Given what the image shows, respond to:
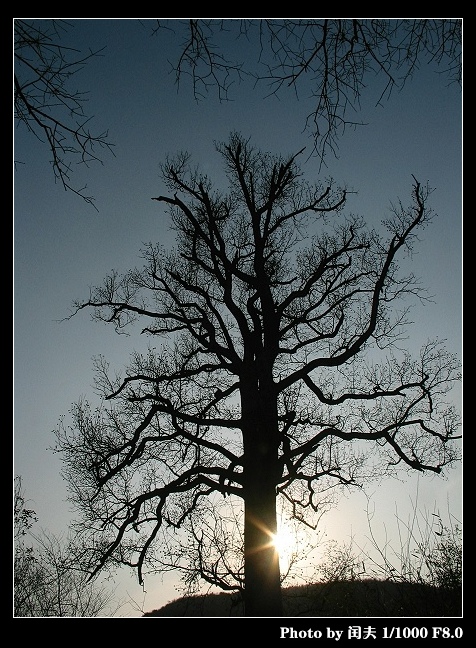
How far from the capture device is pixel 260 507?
8750 millimetres

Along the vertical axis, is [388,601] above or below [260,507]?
below

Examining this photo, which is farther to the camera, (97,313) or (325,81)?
(97,313)

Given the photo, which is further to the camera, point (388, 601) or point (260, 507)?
point (260, 507)

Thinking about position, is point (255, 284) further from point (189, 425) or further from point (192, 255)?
point (189, 425)

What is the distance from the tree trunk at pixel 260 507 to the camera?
318 inches

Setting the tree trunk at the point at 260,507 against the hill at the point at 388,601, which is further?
the tree trunk at the point at 260,507

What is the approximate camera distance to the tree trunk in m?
8.08

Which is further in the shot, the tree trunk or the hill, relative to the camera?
the tree trunk
